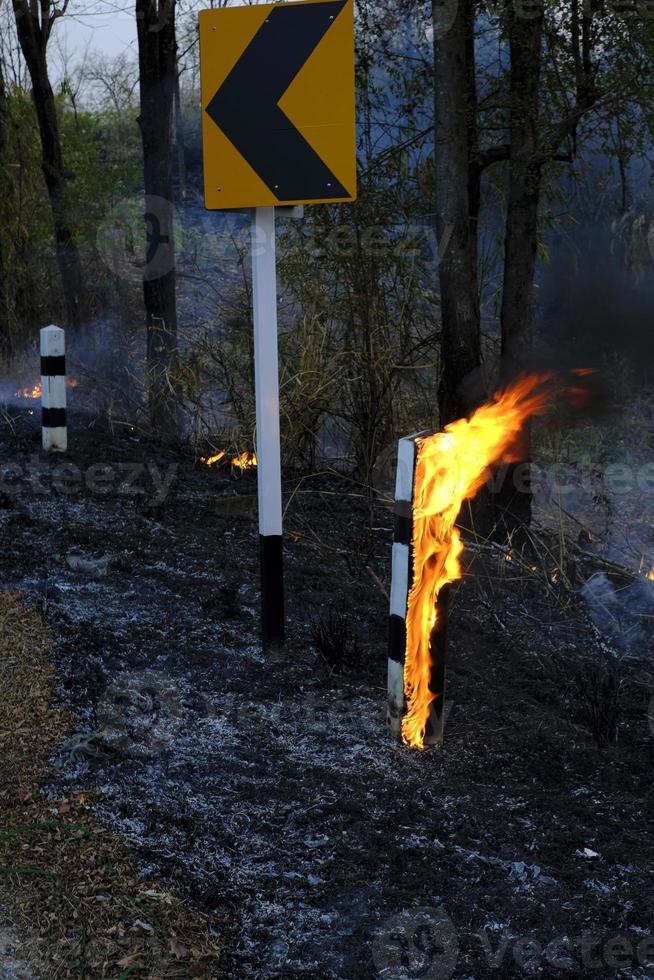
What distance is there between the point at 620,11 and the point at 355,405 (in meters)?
3.97

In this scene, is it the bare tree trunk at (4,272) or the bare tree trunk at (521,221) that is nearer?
the bare tree trunk at (521,221)

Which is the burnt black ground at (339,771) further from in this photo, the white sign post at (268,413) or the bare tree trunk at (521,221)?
the bare tree trunk at (521,221)

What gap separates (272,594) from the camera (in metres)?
5.37

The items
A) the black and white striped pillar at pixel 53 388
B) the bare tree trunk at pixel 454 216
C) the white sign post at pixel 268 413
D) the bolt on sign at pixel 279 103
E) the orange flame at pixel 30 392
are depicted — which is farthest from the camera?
the orange flame at pixel 30 392

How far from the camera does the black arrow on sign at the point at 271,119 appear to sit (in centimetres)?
487

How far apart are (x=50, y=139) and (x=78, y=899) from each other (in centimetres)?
1681

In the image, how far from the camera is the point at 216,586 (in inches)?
250

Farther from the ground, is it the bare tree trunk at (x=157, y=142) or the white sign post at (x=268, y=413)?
the bare tree trunk at (x=157, y=142)

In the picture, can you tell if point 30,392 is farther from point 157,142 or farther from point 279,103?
point 279,103

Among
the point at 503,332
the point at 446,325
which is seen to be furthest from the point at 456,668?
the point at 503,332

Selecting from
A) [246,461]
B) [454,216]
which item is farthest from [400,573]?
[454,216]

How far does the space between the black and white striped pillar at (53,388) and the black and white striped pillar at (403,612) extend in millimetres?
5135

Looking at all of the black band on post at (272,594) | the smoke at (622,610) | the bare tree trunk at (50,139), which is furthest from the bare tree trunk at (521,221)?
the bare tree trunk at (50,139)

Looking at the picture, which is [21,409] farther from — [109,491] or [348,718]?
[348,718]
